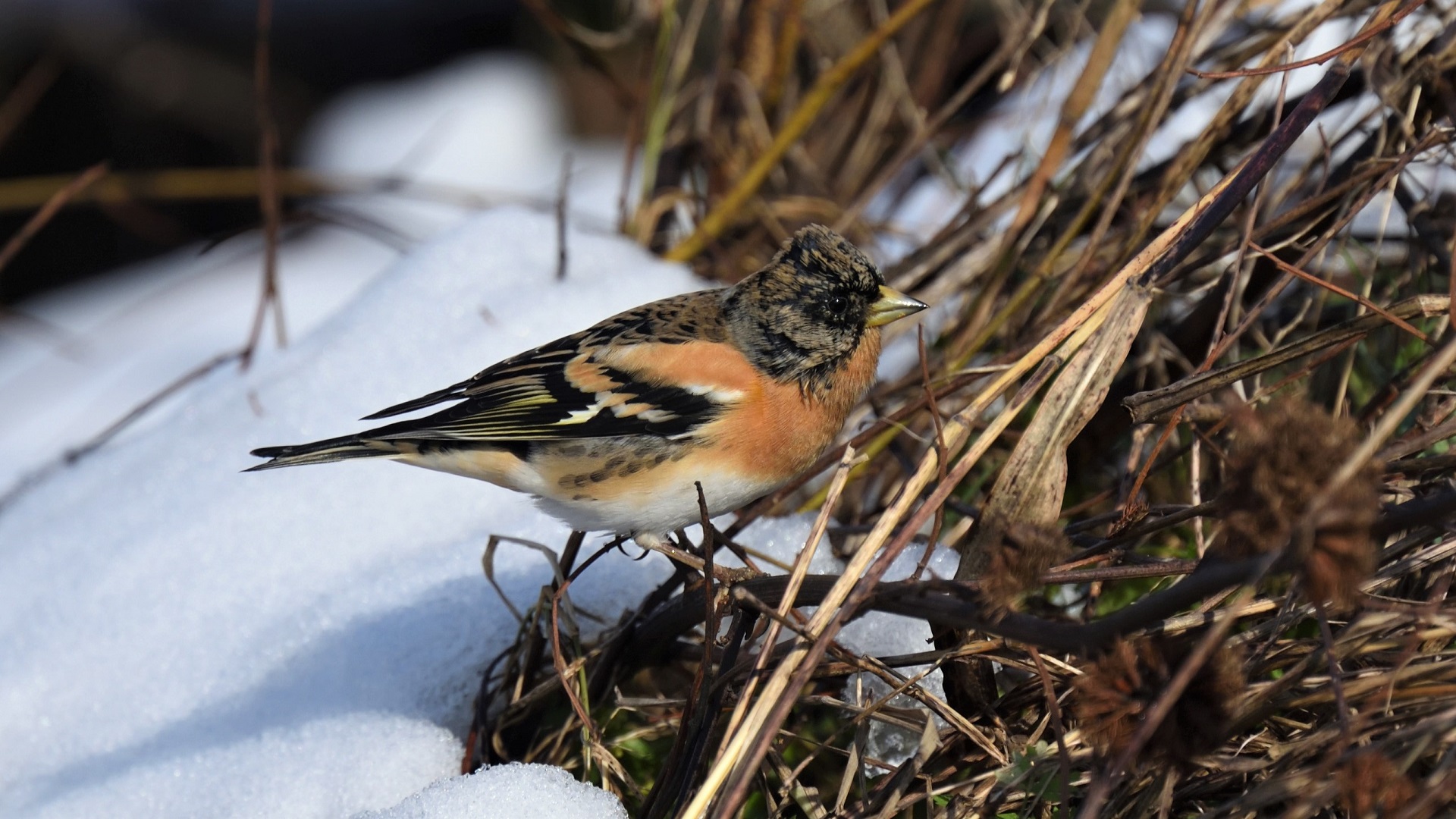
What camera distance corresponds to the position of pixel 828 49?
13.6 feet

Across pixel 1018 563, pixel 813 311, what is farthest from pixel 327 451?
pixel 1018 563

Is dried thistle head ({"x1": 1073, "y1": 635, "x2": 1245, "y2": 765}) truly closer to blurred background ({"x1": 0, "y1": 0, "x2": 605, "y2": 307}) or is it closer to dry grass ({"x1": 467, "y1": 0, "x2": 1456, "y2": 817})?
dry grass ({"x1": 467, "y1": 0, "x2": 1456, "y2": 817})

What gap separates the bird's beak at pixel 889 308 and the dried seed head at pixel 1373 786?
1.34 metres

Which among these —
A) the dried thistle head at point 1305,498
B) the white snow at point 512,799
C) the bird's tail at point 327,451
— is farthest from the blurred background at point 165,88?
the dried thistle head at point 1305,498

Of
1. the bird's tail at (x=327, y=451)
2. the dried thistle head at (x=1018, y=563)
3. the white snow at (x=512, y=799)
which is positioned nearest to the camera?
the dried thistle head at (x=1018, y=563)

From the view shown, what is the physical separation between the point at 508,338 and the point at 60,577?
1240mm

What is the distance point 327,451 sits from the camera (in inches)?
92.4

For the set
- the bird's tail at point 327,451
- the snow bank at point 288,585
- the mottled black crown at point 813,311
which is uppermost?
the mottled black crown at point 813,311

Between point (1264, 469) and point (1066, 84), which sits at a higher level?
point (1066, 84)

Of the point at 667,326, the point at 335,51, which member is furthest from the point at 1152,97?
the point at 335,51

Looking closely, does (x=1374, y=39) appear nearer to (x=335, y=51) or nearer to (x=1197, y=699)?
(x=1197, y=699)

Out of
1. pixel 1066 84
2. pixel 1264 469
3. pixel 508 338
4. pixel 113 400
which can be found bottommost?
pixel 113 400

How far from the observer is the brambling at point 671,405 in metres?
2.33

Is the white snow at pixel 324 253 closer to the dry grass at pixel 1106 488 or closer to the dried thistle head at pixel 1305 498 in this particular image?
the dry grass at pixel 1106 488
